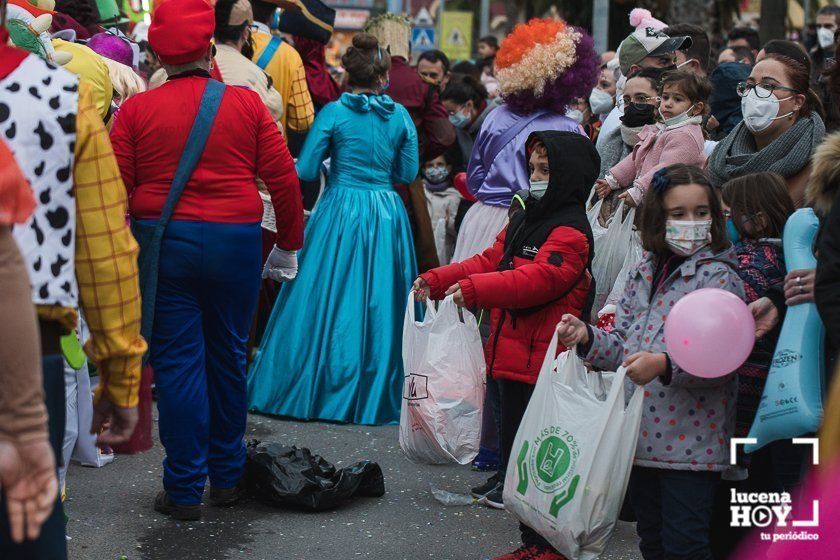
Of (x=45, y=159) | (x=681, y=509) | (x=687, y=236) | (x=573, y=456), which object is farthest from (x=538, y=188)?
(x=45, y=159)

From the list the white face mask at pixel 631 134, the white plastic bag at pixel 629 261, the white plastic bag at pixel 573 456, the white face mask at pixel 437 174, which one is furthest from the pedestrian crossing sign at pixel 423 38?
the white plastic bag at pixel 573 456

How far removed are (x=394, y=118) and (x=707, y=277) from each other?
367cm

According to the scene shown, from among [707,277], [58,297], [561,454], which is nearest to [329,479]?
[561,454]

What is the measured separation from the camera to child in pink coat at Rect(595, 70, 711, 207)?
5.91 meters

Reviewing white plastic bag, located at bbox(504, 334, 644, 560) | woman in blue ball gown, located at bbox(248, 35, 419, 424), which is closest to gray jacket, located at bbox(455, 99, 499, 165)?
woman in blue ball gown, located at bbox(248, 35, 419, 424)

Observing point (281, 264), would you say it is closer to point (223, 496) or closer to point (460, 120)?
point (223, 496)

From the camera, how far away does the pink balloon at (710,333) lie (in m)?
3.83

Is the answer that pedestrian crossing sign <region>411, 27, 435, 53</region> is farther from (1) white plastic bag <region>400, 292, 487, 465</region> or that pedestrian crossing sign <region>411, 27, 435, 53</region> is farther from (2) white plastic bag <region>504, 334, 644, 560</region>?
(2) white plastic bag <region>504, 334, 644, 560</region>

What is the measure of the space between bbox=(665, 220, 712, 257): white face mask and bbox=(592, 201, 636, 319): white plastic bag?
1793 mm

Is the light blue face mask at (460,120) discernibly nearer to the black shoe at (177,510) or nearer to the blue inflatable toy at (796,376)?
the black shoe at (177,510)

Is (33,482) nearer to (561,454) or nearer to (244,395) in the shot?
(561,454)

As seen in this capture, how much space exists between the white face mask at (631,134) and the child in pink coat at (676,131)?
1.19ft

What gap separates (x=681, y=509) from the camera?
4.01 metres

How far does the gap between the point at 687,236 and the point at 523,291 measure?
3.30 ft
